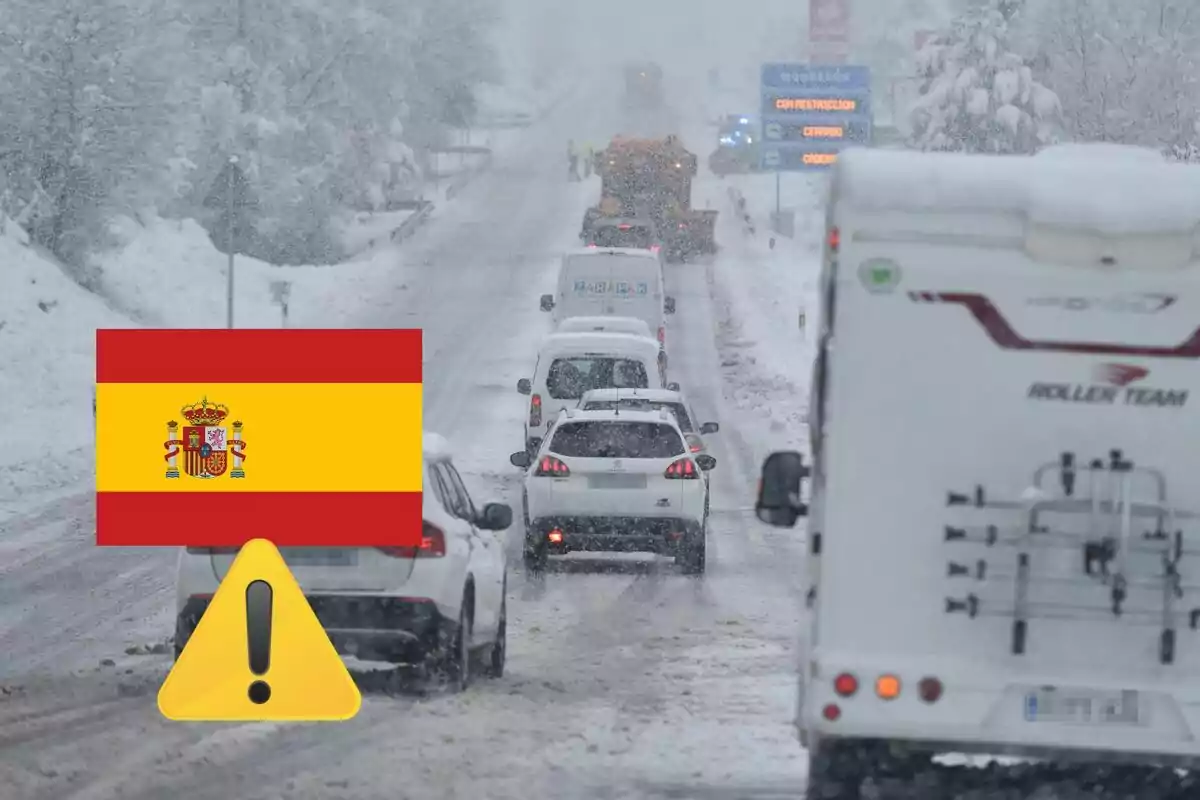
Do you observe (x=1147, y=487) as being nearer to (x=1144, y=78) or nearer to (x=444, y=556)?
(x=444, y=556)

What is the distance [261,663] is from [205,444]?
9.73 meters

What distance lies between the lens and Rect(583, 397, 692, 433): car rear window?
2255 centimetres

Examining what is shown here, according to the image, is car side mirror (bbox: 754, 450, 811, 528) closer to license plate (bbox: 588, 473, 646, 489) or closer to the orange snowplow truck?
license plate (bbox: 588, 473, 646, 489)

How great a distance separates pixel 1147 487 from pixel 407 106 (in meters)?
78.5

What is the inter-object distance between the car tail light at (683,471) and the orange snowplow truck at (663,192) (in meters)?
41.2

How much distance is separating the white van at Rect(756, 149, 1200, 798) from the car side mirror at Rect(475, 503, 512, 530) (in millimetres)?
5328

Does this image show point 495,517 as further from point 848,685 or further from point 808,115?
point 808,115

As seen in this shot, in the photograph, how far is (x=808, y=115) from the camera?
62094 mm

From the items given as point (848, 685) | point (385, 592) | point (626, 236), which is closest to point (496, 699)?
point (385, 592)

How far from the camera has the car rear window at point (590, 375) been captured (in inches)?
1061

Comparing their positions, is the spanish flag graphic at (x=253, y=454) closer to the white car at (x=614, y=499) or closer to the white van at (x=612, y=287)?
the white car at (x=614, y=499)

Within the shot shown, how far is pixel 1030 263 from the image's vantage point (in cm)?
815

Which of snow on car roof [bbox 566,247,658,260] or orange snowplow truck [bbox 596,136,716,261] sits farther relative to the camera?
orange snowplow truck [bbox 596,136,716,261]

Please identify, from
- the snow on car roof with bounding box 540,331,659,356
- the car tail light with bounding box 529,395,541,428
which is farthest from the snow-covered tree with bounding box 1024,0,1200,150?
the car tail light with bounding box 529,395,541,428
